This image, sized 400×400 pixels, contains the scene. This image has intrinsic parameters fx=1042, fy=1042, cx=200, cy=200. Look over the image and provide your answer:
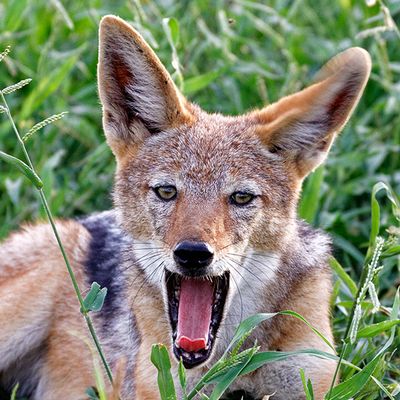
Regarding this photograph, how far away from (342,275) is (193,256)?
154cm

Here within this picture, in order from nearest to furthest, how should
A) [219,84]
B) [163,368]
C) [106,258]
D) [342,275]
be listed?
1. [163,368]
2. [342,275]
3. [106,258]
4. [219,84]

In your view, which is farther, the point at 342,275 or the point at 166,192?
the point at 342,275

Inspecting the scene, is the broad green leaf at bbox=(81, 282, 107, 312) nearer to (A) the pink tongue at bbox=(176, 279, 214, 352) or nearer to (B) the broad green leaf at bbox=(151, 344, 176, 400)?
(B) the broad green leaf at bbox=(151, 344, 176, 400)

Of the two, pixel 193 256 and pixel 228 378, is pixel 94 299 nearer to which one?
pixel 193 256

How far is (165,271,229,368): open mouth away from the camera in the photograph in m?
4.87

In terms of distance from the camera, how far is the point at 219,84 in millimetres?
8867

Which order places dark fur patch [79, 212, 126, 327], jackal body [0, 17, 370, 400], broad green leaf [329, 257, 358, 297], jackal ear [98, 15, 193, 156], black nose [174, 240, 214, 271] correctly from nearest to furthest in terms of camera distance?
black nose [174, 240, 214, 271], jackal body [0, 17, 370, 400], jackal ear [98, 15, 193, 156], broad green leaf [329, 257, 358, 297], dark fur patch [79, 212, 126, 327]

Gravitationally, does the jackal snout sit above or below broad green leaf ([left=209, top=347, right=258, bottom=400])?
above

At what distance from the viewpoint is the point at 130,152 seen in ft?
18.6

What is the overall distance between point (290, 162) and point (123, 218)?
3.07ft

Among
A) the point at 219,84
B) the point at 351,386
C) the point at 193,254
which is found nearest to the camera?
the point at 193,254

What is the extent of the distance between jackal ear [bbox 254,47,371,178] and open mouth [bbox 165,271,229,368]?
87cm

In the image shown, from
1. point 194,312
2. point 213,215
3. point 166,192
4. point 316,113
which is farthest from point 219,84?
point 194,312

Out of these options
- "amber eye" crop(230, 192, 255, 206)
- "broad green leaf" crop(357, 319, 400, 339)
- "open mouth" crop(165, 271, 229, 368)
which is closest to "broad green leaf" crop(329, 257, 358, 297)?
"broad green leaf" crop(357, 319, 400, 339)
